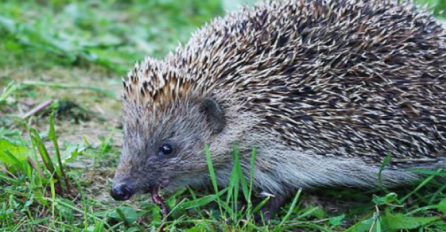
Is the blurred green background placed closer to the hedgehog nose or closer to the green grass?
the green grass

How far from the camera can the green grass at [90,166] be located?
3.26 meters

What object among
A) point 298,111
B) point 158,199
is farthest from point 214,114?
point 158,199

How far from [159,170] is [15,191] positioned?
2.44ft

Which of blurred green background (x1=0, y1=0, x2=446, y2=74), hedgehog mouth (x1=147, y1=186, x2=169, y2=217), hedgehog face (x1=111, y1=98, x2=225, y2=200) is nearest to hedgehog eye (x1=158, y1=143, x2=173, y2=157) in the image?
hedgehog face (x1=111, y1=98, x2=225, y2=200)

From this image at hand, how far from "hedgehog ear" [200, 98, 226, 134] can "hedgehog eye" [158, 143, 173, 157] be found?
262mm

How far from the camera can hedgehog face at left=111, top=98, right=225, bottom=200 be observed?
3.59m

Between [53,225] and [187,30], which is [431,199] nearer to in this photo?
[53,225]

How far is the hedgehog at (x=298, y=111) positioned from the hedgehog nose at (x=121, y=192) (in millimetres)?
73

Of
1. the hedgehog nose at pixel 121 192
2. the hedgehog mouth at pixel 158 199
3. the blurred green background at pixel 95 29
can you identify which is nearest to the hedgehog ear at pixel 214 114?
the hedgehog mouth at pixel 158 199

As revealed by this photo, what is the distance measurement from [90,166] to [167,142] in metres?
0.55

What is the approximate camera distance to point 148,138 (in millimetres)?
3613

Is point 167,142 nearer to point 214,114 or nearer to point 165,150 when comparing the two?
point 165,150

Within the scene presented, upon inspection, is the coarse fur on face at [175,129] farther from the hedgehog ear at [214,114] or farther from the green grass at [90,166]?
the green grass at [90,166]

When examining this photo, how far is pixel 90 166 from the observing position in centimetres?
391
